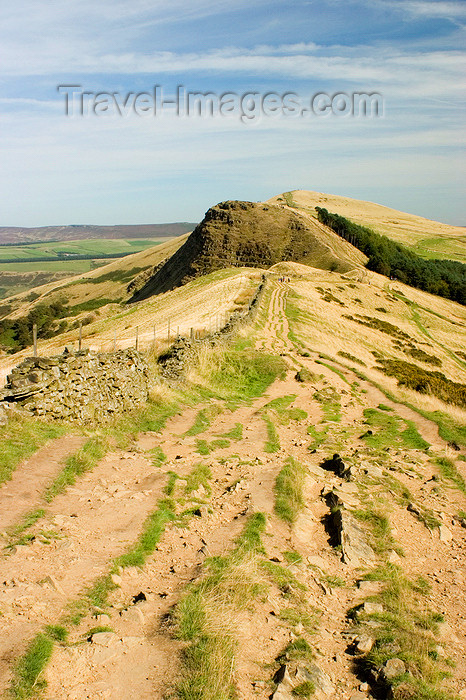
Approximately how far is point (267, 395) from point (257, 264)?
62366mm

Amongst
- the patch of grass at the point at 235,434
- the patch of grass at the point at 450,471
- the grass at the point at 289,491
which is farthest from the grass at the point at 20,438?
the patch of grass at the point at 450,471

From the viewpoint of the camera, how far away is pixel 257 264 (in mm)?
81250

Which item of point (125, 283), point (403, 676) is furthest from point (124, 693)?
point (125, 283)

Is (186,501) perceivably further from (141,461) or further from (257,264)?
(257,264)

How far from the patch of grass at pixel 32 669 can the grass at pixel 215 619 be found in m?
1.53

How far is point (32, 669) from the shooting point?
557 centimetres

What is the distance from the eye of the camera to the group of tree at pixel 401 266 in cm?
8964

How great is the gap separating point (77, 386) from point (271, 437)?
19.2 ft

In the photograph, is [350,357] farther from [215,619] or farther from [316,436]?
[215,619]

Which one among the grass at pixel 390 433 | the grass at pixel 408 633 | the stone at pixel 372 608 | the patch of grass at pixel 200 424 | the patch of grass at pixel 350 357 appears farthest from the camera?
the patch of grass at pixel 350 357

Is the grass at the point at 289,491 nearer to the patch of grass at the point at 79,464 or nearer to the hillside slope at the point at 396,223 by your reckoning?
the patch of grass at the point at 79,464

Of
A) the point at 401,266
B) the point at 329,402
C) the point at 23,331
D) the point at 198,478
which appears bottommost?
the point at 23,331

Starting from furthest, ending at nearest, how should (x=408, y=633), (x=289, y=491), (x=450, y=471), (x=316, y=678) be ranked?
(x=450, y=471)
(x=289, y=491)
(x=408, y=633)
(x=316, y=678)

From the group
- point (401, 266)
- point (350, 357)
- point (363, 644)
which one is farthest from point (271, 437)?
point (401, 266)
